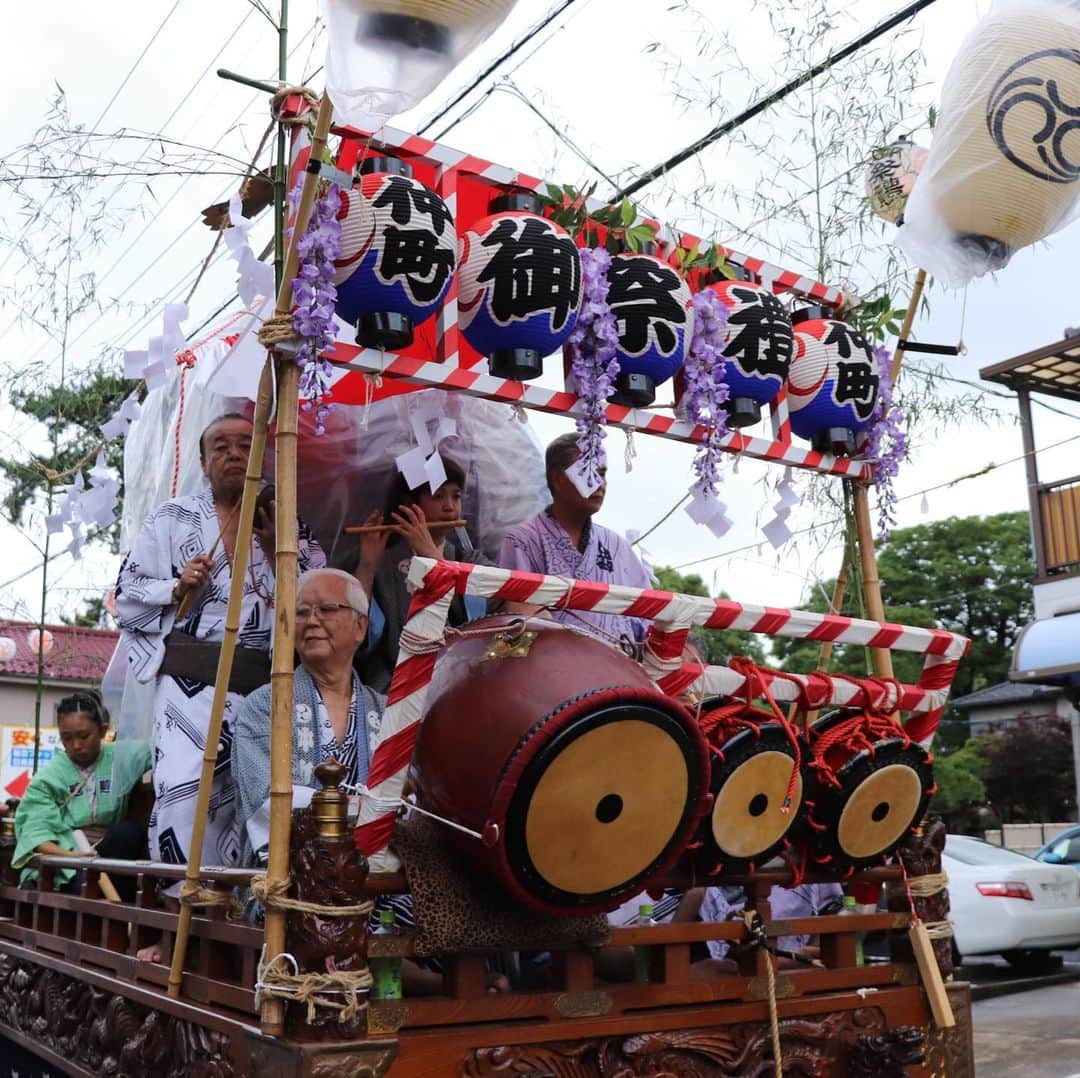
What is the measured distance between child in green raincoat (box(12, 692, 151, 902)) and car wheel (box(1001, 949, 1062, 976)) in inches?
293

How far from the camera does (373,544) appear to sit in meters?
4.09

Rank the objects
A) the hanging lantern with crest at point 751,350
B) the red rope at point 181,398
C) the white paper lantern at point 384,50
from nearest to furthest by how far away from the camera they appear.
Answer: the white paper lantern at point 384,50 → the hanging lantern with crest at point 751,350 → the red rope at point 181,398

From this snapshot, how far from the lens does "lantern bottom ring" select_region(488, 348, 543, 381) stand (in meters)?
3.07

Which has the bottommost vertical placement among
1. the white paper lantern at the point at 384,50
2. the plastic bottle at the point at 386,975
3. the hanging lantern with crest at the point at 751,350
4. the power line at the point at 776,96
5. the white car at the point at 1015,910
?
the white car at the point at 1015,910

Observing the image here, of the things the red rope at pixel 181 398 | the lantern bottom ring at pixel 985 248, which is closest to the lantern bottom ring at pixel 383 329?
the lantern bottom ring at pixel 985 248

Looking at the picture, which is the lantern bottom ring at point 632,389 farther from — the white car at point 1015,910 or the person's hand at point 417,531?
the white car at point 1015,910

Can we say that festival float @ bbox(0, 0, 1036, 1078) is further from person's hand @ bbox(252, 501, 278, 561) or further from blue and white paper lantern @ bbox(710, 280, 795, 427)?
person's hand @ bbox(252, 501, 278, 561)

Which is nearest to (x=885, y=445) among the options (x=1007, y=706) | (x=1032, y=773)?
(x=1032, y=773)

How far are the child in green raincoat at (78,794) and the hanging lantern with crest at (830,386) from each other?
Answer: 8.94 feet

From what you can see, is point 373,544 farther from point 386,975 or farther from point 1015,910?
point 1015,910

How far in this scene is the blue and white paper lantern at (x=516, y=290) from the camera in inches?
120

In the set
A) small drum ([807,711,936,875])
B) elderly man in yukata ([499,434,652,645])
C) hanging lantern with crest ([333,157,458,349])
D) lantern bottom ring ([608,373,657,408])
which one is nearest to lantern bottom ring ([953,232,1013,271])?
lantern bottom ring ([608,373,657,408])

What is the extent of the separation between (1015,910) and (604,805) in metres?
7.84

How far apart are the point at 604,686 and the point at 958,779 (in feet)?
65.0
